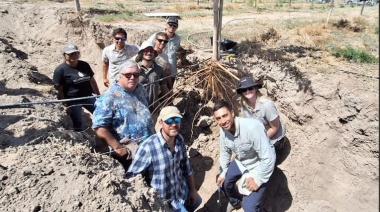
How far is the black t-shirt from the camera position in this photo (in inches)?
167

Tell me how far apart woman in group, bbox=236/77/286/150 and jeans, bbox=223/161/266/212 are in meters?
0.63

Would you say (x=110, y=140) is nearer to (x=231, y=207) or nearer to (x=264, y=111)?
(x=264, y=111)

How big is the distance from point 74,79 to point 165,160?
2.22 m

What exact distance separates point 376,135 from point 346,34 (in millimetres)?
3856

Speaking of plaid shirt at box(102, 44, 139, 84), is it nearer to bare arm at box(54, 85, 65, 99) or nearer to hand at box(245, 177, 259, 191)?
bare arm at box(54, 85, 65, 99)

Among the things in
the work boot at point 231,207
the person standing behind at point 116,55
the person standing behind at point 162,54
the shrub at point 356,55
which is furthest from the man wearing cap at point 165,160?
the shrub at point 356,55

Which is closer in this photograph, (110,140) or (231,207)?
(110,140)

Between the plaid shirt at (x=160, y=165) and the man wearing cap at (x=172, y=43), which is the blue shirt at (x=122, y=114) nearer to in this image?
the plaid shirt at (x=160, y=165)

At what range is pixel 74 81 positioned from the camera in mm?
4344

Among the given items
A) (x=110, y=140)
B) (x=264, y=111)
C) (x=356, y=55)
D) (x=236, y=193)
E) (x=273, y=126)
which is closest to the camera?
(x=110, y=140)

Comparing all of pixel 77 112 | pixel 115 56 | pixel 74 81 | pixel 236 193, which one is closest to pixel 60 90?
pixel 74 81

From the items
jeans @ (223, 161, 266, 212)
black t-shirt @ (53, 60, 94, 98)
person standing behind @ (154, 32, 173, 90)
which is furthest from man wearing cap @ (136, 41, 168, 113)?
jeans @ (223, 161, 266, 212)

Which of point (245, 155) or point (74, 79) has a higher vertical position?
point (74, 79)

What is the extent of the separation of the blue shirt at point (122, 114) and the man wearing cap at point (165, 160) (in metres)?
0.40
